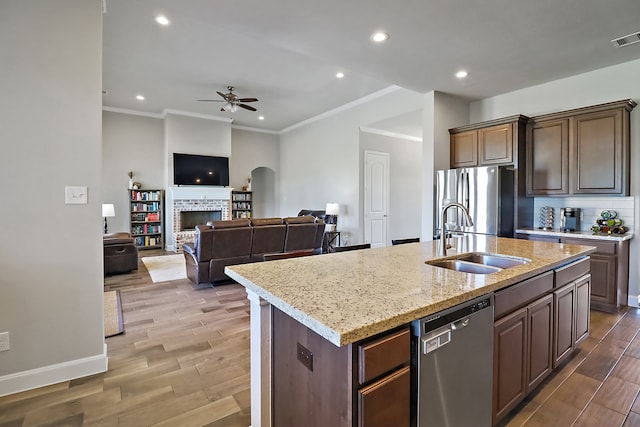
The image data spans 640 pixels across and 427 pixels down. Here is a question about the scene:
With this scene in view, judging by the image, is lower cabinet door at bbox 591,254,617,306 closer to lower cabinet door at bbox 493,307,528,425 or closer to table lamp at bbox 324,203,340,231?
lower cabinet door at bbox 493,307,528,425

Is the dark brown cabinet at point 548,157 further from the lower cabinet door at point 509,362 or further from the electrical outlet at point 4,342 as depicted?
the electrical outlet at point 4,342

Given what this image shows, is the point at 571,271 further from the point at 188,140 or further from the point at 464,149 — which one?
the point at 188,140

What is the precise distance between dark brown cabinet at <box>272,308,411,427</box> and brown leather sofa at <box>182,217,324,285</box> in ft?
10.6

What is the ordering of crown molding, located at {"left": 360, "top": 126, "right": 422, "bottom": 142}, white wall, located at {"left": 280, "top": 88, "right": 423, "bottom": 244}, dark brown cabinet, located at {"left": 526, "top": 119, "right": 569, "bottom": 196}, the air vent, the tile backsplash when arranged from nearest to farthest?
the air vent, the tile backsplash, dark brown cabinet, located at {"left": 526, "top": 119, "right": 569, "bottom": 196}, white wall, located at {"left": 280, "top": 88, "right": 423, "bottom": 244}, crown molding, located at {"left": 360, "top": 126, "right": 422, "bottom": 142}

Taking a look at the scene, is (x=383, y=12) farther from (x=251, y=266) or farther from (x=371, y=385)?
(x=371, y=385)

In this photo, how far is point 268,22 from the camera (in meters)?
2.94

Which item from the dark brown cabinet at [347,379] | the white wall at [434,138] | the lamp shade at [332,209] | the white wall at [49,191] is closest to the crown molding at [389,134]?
the lamp shade at [332,209]

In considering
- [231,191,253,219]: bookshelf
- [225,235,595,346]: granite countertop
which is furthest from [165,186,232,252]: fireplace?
[225,235,595,346]: granite countertop

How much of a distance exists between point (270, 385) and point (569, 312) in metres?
2.16

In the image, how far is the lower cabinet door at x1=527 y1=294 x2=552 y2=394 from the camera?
188 cm

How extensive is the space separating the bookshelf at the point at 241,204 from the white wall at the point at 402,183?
4.22 meters

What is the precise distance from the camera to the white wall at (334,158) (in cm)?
623

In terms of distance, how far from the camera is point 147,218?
7.96 m

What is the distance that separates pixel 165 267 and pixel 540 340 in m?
5.68
